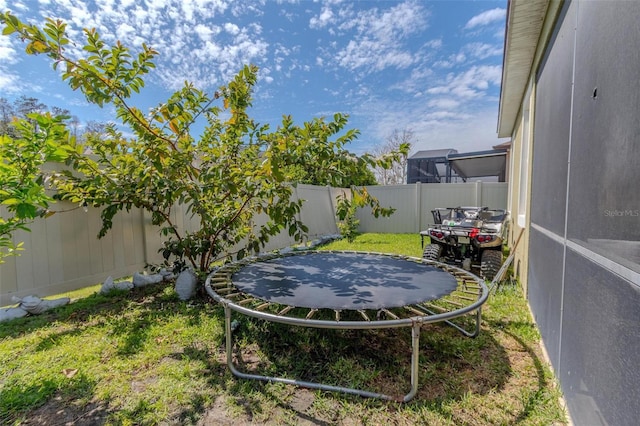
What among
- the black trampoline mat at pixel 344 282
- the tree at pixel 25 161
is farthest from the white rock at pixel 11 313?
the black trampoline mat at pixel 344 282

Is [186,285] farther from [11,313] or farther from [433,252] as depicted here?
[433,252]

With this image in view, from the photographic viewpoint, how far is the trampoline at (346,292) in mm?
1815

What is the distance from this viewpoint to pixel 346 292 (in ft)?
7.84

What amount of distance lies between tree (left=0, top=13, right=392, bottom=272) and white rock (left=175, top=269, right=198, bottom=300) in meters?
0.32

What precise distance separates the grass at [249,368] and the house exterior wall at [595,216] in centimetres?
33

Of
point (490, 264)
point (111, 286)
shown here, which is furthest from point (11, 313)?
point (490, 264)

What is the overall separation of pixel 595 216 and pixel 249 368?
2242 millimetres

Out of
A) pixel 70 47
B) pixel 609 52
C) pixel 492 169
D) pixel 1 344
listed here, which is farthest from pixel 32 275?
pixel 492 169

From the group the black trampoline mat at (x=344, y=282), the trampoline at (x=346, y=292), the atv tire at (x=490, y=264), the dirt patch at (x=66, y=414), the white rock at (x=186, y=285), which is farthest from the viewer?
the atv tire at (x=490, y=264)

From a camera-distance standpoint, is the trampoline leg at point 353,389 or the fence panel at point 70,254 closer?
the trampoline leg at point 353,389

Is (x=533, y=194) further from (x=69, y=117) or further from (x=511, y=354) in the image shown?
(x=69, y=117)

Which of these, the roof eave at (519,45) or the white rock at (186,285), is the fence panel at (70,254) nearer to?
the white rock at (186,285)

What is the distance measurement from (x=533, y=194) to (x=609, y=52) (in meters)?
2.33

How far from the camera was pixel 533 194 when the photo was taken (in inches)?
126
